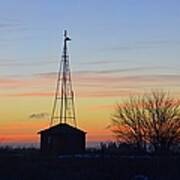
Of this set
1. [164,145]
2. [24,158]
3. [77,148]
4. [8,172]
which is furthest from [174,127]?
[8,172]

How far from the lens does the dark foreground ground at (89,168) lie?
1613 inches

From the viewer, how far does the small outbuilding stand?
6956cm

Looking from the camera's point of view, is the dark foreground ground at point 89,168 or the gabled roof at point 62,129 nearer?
the dark foreground ground at point 89,168

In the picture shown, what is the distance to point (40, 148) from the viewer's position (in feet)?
235

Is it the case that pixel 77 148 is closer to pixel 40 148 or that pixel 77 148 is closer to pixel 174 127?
pixel 40 148

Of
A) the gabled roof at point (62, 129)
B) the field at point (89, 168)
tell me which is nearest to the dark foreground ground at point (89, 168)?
the field at point (89, 168)

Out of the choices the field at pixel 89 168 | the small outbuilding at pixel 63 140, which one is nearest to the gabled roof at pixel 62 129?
the small outbuilding at pixel 63 140

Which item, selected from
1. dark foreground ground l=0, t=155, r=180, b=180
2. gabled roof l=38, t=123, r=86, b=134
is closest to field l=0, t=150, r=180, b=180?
dark foreground ground l=0, t=155, r=180, b=180

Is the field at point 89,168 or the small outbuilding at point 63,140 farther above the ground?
the small outbuilding at point 63,140

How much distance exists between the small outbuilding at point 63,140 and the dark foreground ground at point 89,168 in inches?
704

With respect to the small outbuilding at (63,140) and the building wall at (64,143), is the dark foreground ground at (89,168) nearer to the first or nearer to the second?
the small outbuilding at (63,140)

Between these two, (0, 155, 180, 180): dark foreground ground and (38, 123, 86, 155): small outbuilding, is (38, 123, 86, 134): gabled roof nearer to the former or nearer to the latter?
(38, 123, 86, 155): small outbuilding

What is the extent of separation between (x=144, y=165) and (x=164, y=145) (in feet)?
97.5

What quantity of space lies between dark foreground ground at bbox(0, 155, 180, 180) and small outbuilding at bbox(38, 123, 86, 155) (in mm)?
17870
